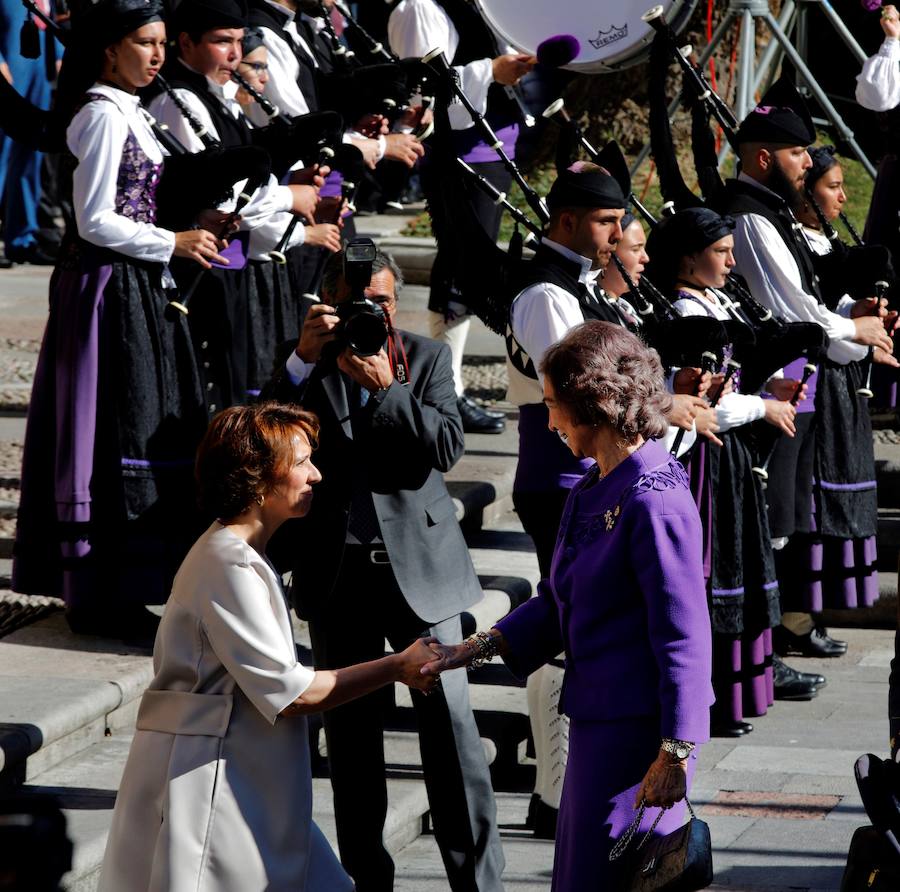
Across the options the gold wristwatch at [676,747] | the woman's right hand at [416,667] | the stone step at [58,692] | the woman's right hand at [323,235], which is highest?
the woman's right hand at [323,235]

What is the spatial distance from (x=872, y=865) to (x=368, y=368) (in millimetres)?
1740

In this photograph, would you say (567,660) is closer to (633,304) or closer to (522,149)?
(633,304)

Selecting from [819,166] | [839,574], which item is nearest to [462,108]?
[819,166]

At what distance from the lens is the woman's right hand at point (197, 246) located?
5504 mm

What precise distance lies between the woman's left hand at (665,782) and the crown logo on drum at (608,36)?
4765 mm

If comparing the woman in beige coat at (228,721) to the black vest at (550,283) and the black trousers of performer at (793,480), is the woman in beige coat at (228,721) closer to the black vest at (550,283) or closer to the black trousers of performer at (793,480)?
the black vest at (550,283)

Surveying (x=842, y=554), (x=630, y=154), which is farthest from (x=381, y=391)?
(x=630, y=154)

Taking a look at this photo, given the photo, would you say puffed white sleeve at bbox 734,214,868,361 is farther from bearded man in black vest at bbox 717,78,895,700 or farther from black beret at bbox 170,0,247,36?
black beret at bbox 170,0,247,36

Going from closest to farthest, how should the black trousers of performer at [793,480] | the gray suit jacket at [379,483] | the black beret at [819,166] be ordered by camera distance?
1. the gray suit jacket at [379,483]
2. the black trousers of performer at [793,480]
3. the black beret at [819,166]

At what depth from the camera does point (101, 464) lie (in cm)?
560

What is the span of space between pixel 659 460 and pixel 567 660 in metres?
0.46

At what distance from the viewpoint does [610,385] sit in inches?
150

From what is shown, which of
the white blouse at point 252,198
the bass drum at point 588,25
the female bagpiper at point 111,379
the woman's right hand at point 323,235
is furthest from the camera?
the bass drum at point 588,25

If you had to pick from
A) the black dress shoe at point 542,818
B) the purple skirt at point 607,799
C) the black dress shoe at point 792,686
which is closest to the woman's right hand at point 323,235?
the black dress shoe at point 542,818
